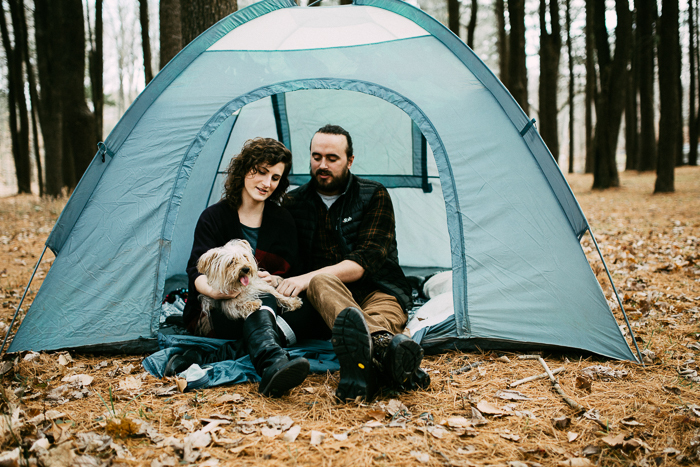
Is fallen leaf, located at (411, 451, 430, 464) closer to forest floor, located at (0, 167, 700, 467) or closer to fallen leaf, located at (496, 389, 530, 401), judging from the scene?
forest floor, located at (0, 167, 700, 467)

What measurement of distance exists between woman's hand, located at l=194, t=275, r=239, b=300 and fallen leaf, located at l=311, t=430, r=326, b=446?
940 millimetres

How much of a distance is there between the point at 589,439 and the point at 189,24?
425 cm

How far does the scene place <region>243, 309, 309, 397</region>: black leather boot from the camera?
2.05 meters

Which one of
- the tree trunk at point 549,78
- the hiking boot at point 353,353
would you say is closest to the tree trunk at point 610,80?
the tree trunk at point 549,78

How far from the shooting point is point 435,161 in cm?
290

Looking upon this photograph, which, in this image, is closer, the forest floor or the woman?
the forest floor

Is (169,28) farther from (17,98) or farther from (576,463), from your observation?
(17,98)

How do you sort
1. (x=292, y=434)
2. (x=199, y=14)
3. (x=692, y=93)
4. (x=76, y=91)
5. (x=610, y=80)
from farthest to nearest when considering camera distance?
1. (x=692, y=93)
2. (x=610, y=80)
3. (x=76, y=91)
4. (x=199, y=14)
5. (x=292, y=434)

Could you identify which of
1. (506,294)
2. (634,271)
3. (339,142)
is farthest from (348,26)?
(634,271)

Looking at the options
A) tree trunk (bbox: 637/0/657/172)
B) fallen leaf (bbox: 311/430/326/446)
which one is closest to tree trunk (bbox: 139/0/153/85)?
fallen leaf (bbox: 311/430/326/446)

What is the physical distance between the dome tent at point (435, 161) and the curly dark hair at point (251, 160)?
26 cm

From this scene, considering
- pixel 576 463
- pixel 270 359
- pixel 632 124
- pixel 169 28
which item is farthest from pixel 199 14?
pixel 632 124

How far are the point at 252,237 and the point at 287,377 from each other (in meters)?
1.12

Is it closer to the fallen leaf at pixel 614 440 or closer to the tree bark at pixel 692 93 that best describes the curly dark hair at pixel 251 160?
the fallen leaf at pixel 614 440
